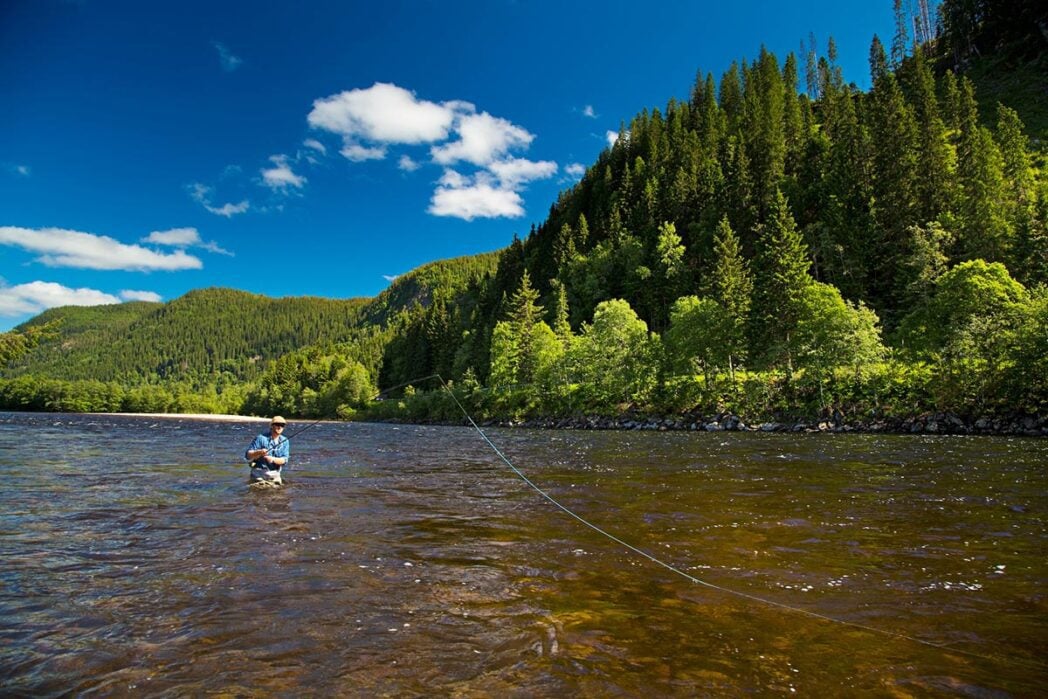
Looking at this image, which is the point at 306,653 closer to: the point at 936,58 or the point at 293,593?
the point at 293,593

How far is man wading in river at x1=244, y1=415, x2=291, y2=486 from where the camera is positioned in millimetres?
14078

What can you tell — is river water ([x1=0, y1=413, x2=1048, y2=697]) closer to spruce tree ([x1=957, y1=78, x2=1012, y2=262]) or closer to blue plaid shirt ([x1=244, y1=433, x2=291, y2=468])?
blue plaid shirt ([x1=244, y1=433, x2=291, y2=468])

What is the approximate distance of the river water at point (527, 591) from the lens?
4.45 m

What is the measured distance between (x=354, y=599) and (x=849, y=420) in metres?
43.4

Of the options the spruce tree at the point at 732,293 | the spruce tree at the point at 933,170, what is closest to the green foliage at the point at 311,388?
the spruce tree at the point at 732,293

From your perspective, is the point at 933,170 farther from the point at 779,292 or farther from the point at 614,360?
the point at 614,360

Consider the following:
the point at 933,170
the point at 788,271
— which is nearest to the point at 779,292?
the point at 788,271

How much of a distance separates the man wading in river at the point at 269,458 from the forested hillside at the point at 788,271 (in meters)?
21.5

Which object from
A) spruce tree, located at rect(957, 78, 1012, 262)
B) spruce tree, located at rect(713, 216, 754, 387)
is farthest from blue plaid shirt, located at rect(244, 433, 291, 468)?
spruce tree, located at rect(957, 78, 1012, 262)

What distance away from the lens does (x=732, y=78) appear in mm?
139000

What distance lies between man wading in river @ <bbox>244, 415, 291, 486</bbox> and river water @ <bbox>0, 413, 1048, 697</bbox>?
30.8 inches

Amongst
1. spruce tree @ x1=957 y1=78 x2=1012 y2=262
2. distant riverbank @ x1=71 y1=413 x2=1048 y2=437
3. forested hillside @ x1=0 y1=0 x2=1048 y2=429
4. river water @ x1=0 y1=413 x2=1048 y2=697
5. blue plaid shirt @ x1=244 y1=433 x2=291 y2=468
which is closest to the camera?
river water @ x1=0 y1=413 x2=1048 y2=697

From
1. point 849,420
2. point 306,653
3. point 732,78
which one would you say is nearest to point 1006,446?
point 849,420

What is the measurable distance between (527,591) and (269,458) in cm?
995
